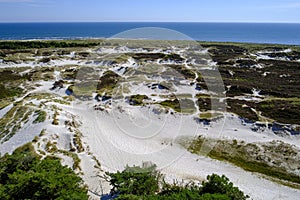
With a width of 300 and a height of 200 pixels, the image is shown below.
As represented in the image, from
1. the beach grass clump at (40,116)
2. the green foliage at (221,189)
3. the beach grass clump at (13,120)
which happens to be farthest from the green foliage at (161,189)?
the beach grass clump at (13,120)

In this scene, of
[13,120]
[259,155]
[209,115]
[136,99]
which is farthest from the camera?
[136,99]

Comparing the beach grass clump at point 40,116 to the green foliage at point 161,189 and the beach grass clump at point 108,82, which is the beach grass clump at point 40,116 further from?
the beach grass clump at point 108,82

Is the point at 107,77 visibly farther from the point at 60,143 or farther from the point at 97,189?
the point at 97,189

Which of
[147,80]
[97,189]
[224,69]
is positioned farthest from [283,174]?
[224,69]

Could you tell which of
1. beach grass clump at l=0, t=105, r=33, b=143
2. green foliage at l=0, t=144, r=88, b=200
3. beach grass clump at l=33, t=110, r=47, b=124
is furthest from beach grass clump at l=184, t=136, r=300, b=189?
beach grass clump at l=0, t=105, r=33, b=143

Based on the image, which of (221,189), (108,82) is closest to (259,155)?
(221,189)

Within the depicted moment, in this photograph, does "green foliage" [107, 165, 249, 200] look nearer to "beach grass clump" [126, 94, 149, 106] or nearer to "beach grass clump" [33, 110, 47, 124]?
"beach grass clump" [33, 110, 47, 124]

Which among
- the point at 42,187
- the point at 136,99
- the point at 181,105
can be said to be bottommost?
the point at 181,105

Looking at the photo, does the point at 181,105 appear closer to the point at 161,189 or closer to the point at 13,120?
the point at 161,189
